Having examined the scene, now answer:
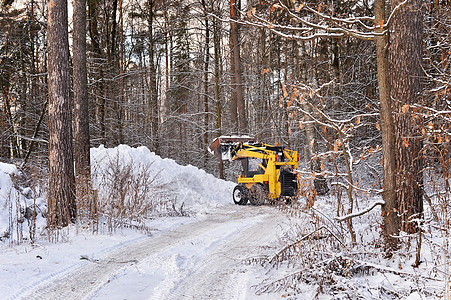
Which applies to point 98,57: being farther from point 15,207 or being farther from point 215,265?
point 215,265

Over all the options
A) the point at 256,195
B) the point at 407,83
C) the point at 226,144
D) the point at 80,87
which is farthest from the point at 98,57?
the point at 407,83

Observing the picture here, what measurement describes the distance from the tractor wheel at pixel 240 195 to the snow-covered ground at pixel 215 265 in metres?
5.53

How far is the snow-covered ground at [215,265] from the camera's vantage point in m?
3.98

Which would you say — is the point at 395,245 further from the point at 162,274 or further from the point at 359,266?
the point at 162,274

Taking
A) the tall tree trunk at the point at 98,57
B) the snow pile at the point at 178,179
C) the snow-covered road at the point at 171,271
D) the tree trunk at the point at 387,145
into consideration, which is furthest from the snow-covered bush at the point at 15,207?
the tall tree trunk at the point at 98,57

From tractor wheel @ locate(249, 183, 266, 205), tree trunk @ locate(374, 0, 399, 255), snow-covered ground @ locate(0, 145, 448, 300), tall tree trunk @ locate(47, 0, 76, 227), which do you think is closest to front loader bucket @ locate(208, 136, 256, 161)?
tractor wheel @ locate(249, 183, 266, 205)

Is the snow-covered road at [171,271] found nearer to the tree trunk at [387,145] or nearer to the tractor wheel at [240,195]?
the tree trunk at [387,145]

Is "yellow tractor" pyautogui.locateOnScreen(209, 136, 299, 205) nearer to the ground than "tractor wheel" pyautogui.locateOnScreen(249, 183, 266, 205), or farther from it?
farther from it

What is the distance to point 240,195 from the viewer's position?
14.2 m

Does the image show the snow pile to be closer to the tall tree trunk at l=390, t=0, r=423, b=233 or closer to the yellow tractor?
the yellow tractor

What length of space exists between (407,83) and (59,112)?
7203 millimetres

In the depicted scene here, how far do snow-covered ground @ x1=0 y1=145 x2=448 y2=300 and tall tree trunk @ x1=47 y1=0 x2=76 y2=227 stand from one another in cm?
88

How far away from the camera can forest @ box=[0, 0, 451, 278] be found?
15.6ft

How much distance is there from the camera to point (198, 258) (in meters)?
5.96
